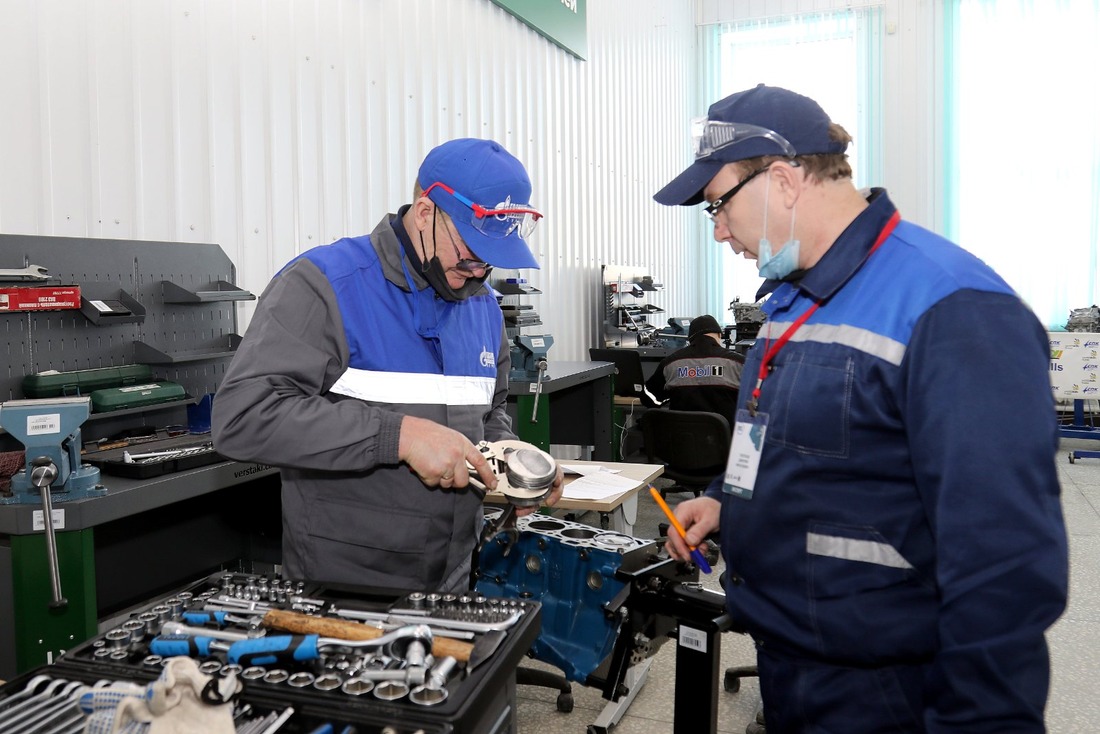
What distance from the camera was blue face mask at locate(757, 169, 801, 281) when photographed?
4.05 feet

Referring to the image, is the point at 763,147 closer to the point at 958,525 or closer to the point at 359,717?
the point at 958,525

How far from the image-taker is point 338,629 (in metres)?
1.07

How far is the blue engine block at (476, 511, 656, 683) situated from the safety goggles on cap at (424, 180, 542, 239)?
1.04 meters

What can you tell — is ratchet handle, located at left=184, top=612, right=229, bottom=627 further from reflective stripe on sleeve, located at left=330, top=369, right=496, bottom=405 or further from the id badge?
the id badge

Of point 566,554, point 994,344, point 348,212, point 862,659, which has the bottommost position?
point 566,554

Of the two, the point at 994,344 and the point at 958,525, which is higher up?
the point at 994,344

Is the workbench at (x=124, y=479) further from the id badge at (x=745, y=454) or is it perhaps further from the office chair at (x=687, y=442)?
the office chair at (x=687, y=442)

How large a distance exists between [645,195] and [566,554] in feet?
18.7

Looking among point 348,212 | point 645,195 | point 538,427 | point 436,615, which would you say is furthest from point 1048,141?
point 436,615

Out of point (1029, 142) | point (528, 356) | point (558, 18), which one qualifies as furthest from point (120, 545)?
point (1029, 142)

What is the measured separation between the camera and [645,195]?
25.0 feet

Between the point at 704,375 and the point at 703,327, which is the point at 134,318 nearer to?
the point at 704,375

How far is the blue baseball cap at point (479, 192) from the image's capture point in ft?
5.32

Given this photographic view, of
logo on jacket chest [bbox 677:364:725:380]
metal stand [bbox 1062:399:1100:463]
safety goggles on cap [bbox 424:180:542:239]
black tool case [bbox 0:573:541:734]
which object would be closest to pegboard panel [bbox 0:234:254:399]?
safety goggles on cap [bbox 424:180:542:239]
